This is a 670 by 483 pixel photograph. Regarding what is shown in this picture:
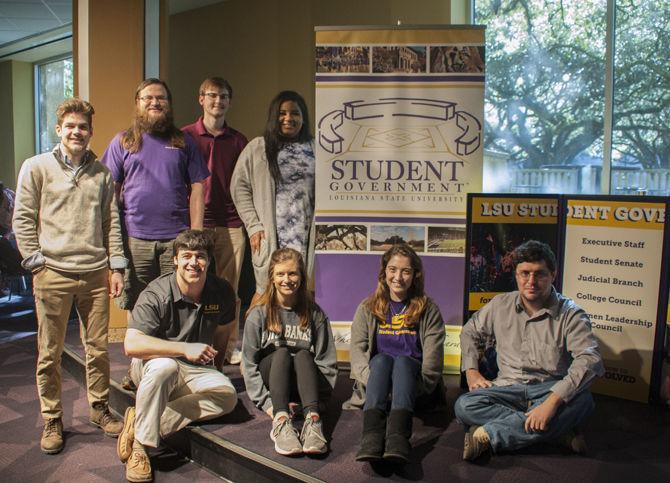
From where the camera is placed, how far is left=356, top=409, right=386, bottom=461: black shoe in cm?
252

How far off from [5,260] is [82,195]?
11.1 ft

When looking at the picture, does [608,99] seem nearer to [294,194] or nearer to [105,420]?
[294,194]

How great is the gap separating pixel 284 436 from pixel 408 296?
89cm

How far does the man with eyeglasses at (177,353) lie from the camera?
8.97 ft

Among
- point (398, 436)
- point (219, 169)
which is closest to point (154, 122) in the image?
point (219, 169)

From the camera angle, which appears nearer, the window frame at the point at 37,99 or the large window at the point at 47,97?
the large window at the point at 47,97

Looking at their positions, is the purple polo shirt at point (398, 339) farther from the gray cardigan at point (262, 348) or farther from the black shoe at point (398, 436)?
the black shoe at point (398, 436)

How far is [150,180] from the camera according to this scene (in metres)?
3.50

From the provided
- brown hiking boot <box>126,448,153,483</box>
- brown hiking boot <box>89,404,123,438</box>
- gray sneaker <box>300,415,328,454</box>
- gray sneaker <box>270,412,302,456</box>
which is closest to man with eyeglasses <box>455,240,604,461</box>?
gray sneaker <box>300,415,328,454</box>

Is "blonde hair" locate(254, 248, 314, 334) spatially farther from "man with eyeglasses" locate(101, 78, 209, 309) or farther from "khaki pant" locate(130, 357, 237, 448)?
"man with eyeglasses" locate(101, 78, 209, 309)

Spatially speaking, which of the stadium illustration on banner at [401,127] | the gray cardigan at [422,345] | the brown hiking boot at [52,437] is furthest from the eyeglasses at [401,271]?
the brown hiking boot at [52,437]

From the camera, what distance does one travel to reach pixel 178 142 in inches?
139

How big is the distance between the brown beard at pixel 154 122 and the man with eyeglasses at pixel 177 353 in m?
0.80

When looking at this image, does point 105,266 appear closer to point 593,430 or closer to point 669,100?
point 593,430
